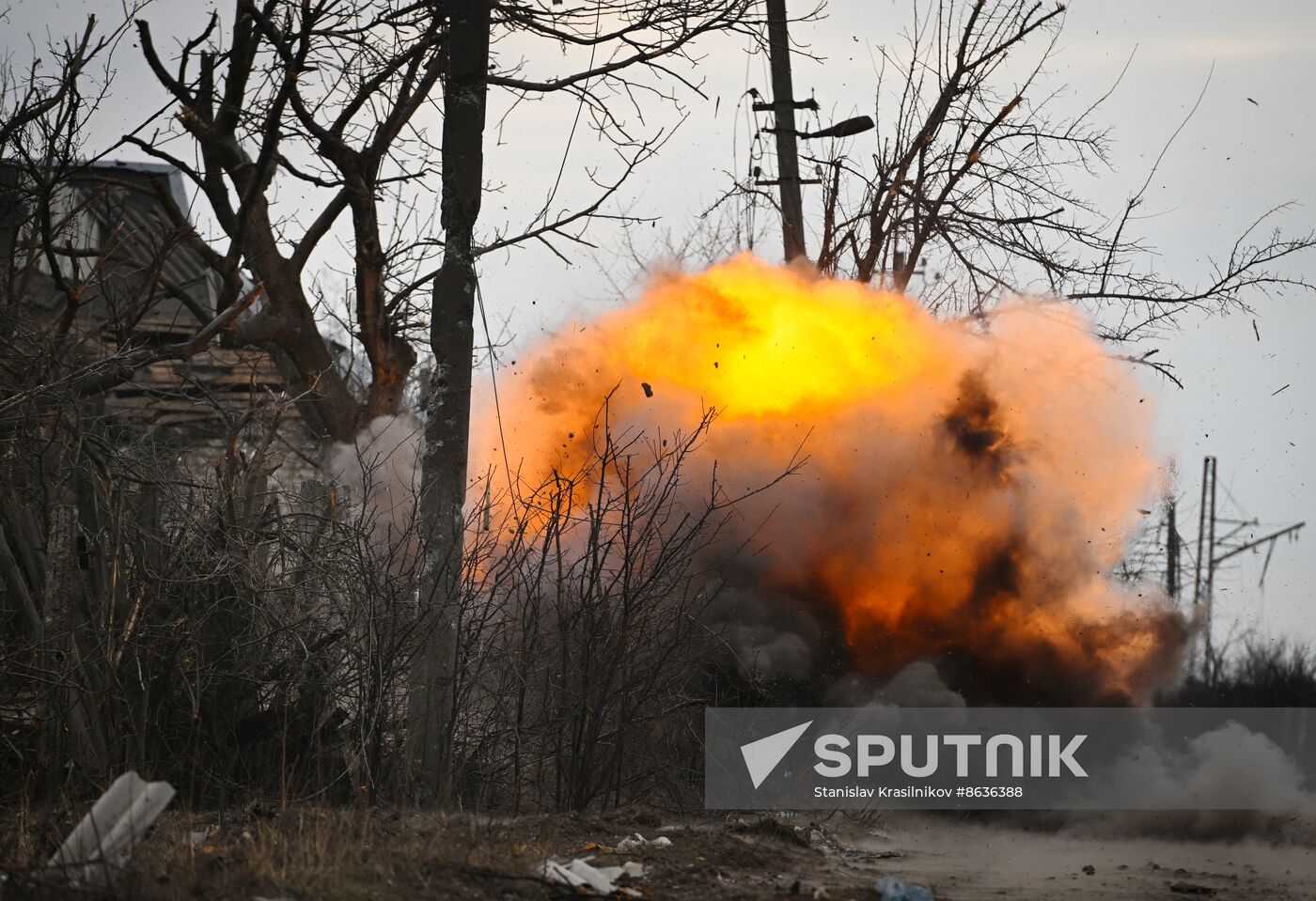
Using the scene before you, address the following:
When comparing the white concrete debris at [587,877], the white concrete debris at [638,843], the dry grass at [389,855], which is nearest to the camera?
the dry grass at [389,855]

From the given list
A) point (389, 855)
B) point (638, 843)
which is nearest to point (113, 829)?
point (389, 855)

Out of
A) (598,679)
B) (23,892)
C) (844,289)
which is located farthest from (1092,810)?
(23,892)

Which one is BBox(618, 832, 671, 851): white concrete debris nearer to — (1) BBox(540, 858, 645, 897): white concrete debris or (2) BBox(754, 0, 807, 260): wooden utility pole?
(1) BBox(540, 858, 645, 897): white concrete debris

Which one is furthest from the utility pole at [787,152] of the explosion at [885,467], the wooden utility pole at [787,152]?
the explosion at [885,467]

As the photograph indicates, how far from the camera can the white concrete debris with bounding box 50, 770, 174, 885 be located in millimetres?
6238

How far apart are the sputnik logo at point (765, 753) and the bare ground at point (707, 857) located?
0.88m

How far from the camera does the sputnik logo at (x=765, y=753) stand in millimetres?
12586

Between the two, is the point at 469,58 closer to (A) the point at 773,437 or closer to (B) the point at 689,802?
(A) the point at 773,437

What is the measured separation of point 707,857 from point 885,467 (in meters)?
7.02

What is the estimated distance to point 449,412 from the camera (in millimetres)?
10898

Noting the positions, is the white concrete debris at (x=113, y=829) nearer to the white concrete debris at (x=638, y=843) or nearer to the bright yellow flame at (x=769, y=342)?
the white concrete debris at (x=638, y=843)

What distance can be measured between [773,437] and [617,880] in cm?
785

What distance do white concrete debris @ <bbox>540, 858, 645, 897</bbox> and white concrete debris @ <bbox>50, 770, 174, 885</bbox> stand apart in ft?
6.70

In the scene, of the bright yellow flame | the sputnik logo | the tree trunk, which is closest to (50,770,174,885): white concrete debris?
the tree trunk
